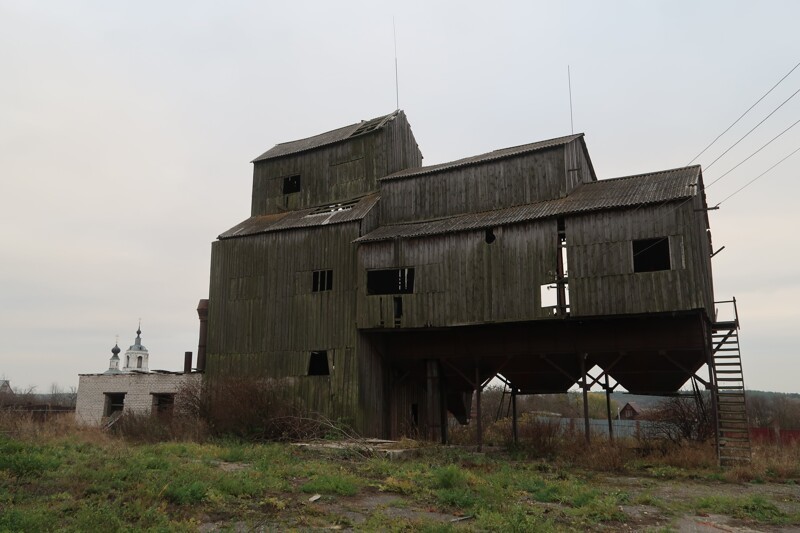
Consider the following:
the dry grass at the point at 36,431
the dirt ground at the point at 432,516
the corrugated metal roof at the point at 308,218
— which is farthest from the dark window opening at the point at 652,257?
the dry grass at the point at 36,431

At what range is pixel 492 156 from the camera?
1029 inches

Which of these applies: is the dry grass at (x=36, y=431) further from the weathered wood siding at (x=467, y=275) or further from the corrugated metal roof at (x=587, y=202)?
the corrugated metal roof at (x=587, y=202)

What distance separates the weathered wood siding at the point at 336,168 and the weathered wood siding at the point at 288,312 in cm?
343

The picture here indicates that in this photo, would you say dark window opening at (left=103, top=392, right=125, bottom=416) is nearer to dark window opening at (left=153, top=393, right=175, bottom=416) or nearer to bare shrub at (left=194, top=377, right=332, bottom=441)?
dark window opening at (left=153, top=393, right=175, bottom=416)

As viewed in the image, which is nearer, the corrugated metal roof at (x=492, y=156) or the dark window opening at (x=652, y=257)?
the dark window opening at (x=652, y=257)

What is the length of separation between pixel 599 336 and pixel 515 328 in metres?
3.15

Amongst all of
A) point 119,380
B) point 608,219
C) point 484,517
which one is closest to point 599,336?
point 608,219

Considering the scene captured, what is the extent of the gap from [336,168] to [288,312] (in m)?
7.82

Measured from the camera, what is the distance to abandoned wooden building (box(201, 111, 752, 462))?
2119 cm

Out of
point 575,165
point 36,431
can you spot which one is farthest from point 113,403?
point 575,165

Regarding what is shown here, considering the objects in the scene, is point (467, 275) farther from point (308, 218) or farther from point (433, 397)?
point (308, 218)

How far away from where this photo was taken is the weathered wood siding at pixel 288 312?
25.1 meters

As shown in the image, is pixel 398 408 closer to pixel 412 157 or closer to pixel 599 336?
pixel 599 336

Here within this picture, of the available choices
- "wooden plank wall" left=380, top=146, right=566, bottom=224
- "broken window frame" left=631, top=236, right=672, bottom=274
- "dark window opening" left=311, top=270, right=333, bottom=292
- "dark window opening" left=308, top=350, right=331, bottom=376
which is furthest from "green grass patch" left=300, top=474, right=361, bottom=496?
"wooden plank wall" left=380, top=146, right=566, bottom=224
